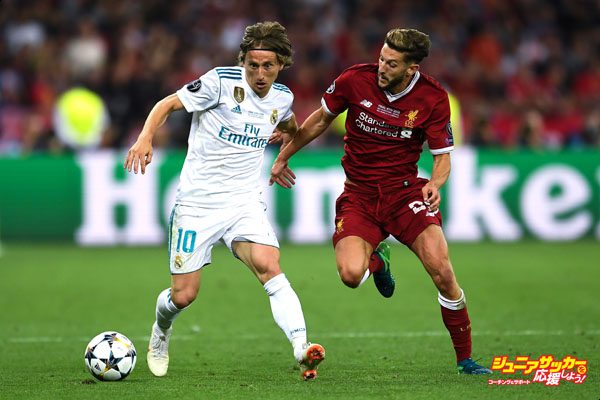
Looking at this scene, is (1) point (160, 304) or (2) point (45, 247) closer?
(1) point (160, 304)

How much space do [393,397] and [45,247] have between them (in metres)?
10.8

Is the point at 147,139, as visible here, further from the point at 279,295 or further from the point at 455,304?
the point at 455,304

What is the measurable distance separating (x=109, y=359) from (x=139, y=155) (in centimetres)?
135

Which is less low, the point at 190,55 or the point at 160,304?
the point at 160,304

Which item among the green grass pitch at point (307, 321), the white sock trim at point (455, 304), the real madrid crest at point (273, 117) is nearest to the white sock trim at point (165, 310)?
the green grass pitch at point (307, 321)

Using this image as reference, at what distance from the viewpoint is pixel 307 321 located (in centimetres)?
1022

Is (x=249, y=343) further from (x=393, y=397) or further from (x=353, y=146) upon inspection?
(x=393, y=397)

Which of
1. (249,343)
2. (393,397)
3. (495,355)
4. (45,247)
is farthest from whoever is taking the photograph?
(45,247)

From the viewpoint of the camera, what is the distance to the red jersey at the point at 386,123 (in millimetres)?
7602

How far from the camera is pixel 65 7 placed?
20.1 m

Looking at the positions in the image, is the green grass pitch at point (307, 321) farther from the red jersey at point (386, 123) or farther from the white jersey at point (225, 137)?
the red jersey at point (386, 123)

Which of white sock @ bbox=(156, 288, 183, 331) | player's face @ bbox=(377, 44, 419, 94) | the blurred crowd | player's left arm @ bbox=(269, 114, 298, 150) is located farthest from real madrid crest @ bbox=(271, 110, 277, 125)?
the blurred crowd

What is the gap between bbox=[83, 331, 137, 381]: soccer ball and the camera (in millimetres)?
7199

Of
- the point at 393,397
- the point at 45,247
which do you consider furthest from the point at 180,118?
the point at 393,397
